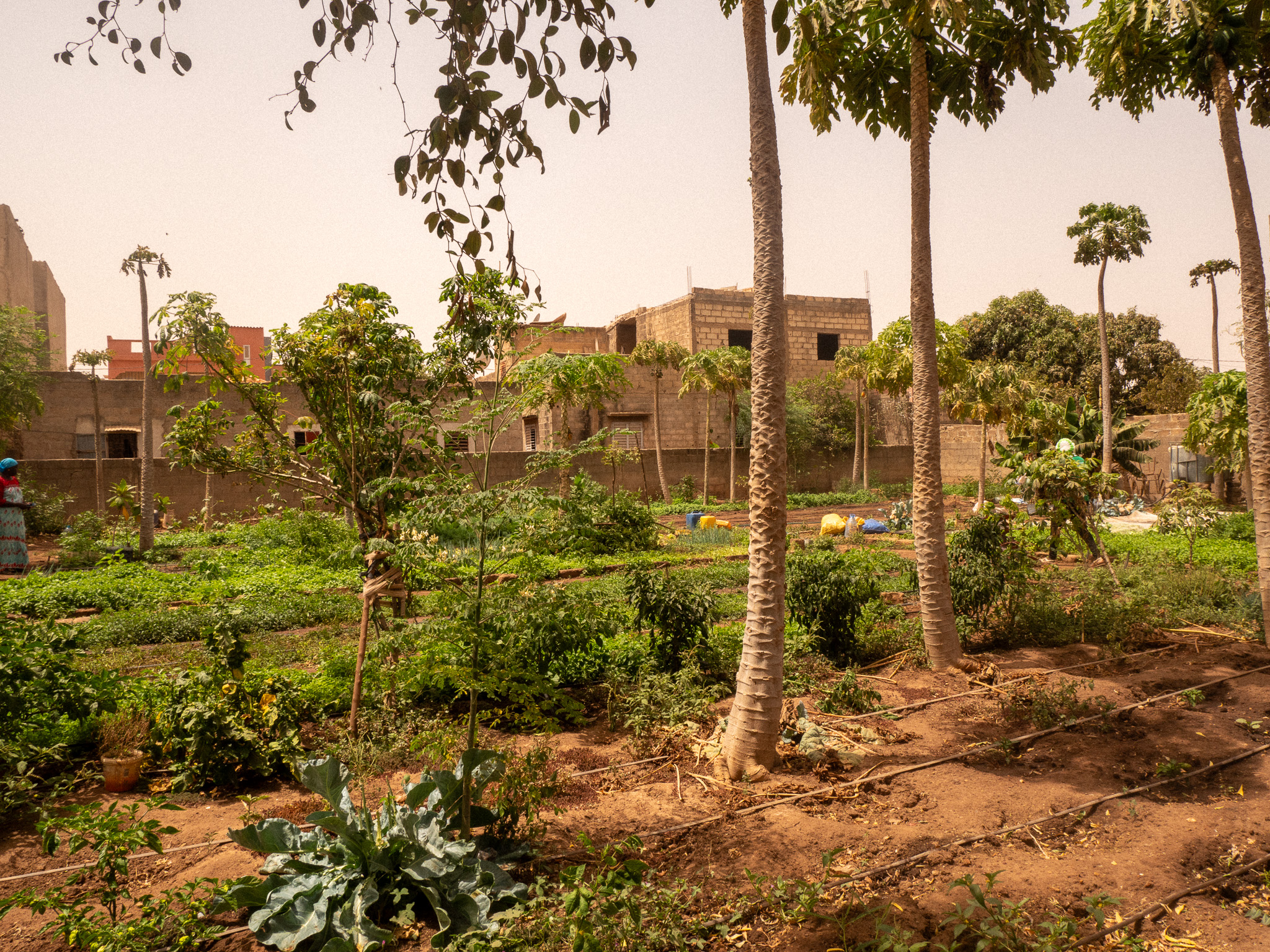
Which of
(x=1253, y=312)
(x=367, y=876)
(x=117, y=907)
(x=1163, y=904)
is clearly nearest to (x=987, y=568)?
(x=1253, y=312)

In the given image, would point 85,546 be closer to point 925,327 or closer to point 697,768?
point 697,768

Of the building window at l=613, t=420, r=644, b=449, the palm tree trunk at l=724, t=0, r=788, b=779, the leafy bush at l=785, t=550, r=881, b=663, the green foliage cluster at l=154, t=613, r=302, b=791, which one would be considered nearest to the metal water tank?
the building window at l=613, t=420, r=644, b=449

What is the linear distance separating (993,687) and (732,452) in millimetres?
18034

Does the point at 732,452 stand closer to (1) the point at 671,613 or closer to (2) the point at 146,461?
(2) the point at 146,461

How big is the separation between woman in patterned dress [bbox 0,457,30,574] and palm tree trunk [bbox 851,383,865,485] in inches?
869

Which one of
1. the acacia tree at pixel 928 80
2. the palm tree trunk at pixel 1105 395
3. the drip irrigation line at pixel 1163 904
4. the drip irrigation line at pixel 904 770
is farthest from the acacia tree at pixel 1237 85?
the palm tree trunk at pixel 1105 395

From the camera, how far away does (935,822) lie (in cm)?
430

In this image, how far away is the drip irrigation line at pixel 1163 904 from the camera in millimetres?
3191

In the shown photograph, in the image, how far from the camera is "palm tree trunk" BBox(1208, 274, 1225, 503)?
2023cm

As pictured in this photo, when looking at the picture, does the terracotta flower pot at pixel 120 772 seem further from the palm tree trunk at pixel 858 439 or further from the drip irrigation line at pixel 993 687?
the palm tree trunk at pixel 858 439

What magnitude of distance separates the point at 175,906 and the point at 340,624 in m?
5.75

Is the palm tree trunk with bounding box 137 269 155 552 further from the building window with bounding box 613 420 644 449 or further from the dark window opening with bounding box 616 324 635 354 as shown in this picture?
the dark window opening with bounding box 616 324 635 354

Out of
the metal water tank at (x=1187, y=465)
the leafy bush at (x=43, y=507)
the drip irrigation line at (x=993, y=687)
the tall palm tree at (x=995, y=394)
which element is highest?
the tall palm tree at (x=995, y=394)

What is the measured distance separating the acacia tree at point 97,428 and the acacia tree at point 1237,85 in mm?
20479
